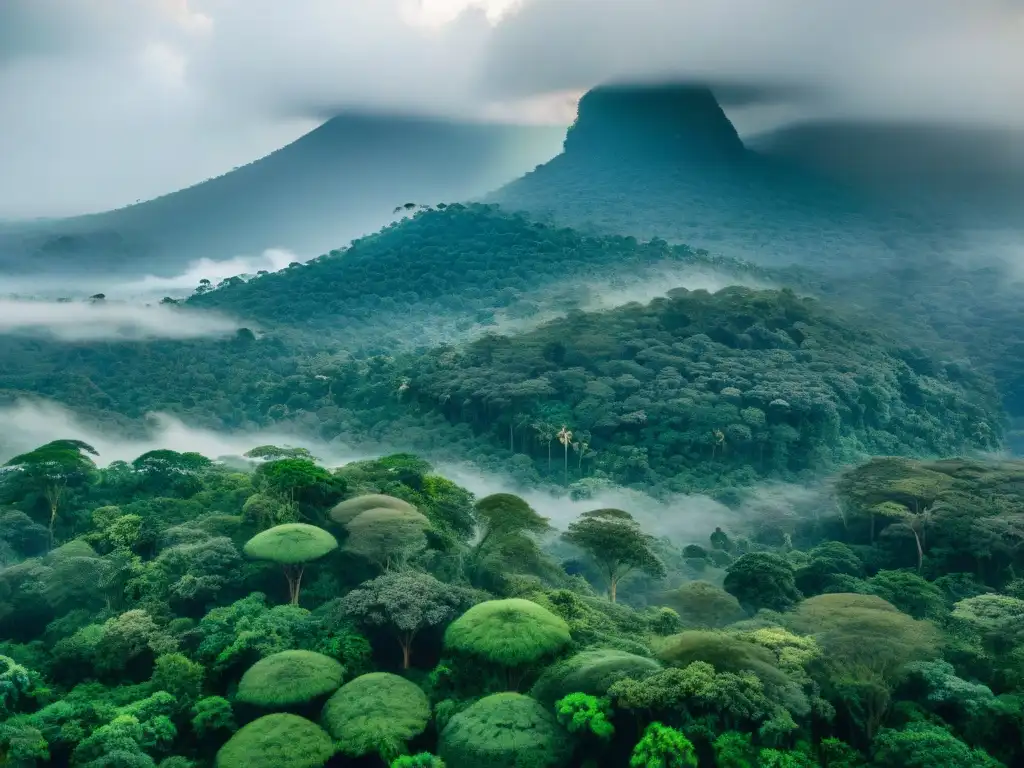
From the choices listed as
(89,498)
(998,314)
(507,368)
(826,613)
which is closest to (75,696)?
(89,498)

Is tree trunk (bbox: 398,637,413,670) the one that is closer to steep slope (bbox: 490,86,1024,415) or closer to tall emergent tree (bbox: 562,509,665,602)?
tall emergent tree (bbox: 562,509,665,602)

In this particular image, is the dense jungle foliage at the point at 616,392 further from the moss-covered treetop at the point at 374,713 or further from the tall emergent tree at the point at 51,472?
the moss-covered treetop at the point at 374,713

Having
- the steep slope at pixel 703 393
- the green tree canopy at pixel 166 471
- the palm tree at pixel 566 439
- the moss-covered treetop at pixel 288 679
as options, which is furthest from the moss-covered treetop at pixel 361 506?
the steep slope at pixel 703 393

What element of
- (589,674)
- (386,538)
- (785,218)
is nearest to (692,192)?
(785,218)

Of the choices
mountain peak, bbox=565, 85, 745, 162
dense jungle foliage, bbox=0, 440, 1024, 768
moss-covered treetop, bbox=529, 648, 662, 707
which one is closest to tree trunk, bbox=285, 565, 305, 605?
dense jungle foliage, bbox=0, 440, 1024, 768

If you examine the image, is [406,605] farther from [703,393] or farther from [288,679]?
[703,393]

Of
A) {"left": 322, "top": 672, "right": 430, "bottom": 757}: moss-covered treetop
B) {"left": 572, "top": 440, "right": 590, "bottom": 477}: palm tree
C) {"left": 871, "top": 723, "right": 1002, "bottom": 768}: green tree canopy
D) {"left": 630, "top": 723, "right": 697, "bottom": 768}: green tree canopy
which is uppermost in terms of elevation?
{"left": 322, "top": 672, "right": 430, "bottom": 757}: moss-covered treetop
